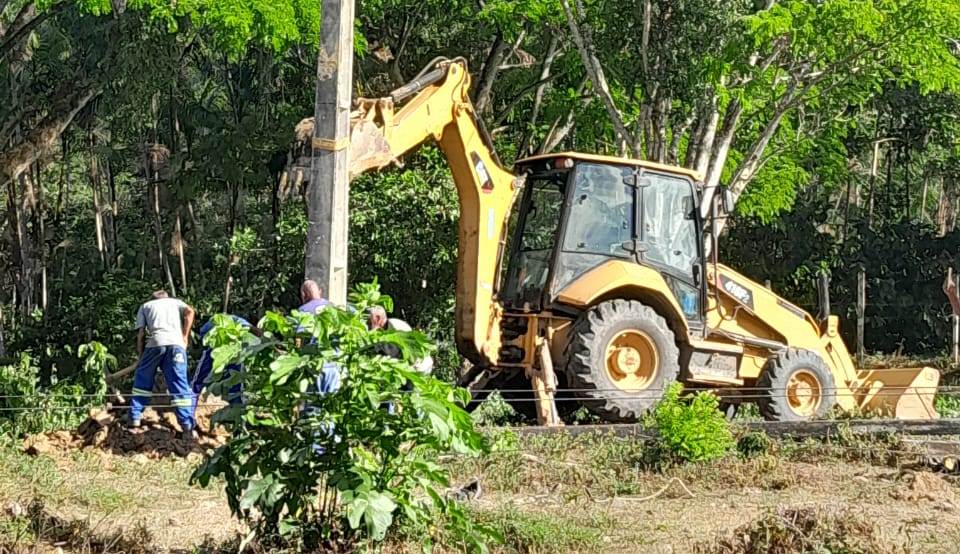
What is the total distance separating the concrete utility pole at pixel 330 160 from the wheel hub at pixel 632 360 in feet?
11.3

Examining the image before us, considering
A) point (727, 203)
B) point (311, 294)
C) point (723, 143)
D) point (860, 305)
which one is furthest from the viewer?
point (860, 305)

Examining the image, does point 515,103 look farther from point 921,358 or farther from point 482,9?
point 921,358

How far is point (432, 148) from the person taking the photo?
865 inches

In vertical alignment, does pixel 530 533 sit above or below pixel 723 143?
below

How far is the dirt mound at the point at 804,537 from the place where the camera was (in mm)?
7535

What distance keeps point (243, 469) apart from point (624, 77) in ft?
43.7

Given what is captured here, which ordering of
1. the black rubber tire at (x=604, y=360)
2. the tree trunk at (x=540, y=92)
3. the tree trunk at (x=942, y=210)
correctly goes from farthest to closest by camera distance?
the tree trunk at (x=942, y=210) → the tree trunk at (x=540, y=92) → the black rubber tire at (x=604, y=360)

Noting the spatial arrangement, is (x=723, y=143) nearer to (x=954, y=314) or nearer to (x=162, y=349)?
(x=954, y=314)

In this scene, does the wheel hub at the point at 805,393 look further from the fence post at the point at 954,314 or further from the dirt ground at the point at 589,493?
the fence post at the point at 954,314

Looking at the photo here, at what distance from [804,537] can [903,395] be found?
789 centimetres

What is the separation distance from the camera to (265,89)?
95.6 feet

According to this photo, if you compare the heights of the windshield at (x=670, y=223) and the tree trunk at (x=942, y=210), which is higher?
the tree trunk at (x=942, y=210)

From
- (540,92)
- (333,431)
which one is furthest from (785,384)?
(540,92)

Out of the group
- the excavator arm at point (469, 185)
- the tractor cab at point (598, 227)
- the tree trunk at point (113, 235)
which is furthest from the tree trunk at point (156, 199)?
the tractor cab at point (598, 227)
